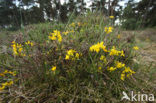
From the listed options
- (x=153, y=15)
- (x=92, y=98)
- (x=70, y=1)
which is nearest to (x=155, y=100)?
(x=92, y=98)

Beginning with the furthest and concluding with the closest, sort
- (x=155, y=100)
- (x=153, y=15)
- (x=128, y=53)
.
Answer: (x=153, y=15), (x=128, y=53), (x=155, y=100)

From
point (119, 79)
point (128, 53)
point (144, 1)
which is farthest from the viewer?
point (144, 1)

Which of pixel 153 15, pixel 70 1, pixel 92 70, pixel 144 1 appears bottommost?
pixel 92 70

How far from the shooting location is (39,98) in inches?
28.5

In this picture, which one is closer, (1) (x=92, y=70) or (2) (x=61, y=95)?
(2) (x=61, y=95)

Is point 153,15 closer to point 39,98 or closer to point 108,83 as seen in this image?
point 108,83

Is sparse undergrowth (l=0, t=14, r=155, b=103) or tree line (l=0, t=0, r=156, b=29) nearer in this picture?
sparse undergrowth (l=0, t=14, r=155, b=103)

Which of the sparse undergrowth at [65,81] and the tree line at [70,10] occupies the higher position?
the tree line at [70,10]

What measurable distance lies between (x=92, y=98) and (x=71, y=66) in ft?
1.13

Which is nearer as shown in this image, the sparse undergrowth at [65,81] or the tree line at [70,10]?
the sparse undergrowth at [65,81]

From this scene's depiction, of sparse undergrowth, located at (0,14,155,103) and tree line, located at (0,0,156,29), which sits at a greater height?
tree line, located at (0,0,156,29)

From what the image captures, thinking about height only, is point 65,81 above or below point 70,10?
below

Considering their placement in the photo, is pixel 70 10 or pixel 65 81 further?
pixel 70 10

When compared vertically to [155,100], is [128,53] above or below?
above
